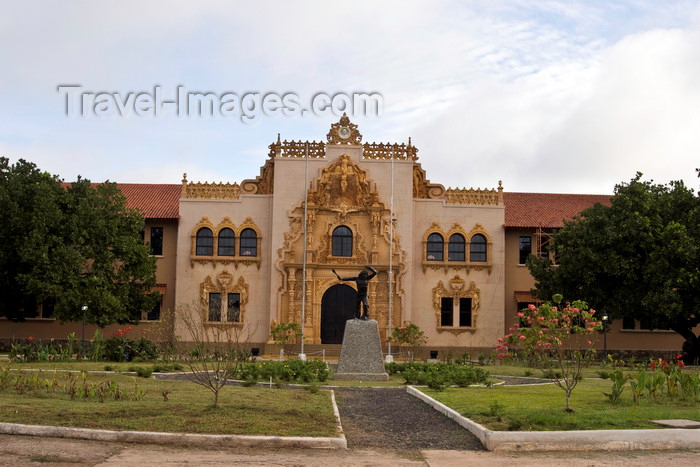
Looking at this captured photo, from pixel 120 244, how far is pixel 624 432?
2977cm

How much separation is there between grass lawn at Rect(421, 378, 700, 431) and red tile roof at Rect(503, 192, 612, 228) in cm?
2398

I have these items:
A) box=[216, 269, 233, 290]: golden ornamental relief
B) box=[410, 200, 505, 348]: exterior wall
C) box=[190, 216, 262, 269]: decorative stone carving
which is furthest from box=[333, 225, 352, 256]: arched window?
box=[216, 269, 233, 290]: golden ornamental relief

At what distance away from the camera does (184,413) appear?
12.8 m

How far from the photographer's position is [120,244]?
3741 cm

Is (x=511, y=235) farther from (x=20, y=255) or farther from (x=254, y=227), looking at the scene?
(x=20, y=255)

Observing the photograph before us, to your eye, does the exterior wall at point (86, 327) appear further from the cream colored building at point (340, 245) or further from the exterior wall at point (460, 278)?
the exterior wall at point (460, 278)

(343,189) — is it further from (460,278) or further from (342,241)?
(460,278)

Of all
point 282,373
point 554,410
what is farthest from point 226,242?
point 554,410

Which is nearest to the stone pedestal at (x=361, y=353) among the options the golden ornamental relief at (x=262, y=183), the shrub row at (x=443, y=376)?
the shrub row at (x=443, y=376)

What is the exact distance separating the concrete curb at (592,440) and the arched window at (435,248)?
30.0 metres

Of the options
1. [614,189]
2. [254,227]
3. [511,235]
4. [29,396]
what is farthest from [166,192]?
[29,396]

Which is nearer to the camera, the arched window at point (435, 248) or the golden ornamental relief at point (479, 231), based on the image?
the golden ornamental relief at point (479, 231)

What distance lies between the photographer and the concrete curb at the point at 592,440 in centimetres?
1121

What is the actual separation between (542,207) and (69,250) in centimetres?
2399
